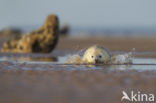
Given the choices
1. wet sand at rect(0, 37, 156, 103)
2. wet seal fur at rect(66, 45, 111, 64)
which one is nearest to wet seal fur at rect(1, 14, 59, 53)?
wet seal fur at rect(66, 45, 111, 64)

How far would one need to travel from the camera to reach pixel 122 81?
265 inches

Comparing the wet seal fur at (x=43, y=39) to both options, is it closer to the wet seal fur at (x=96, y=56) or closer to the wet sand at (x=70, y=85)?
the wet seal fur at (x=96, y=56)

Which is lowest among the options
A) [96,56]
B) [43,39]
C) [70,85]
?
[70,85]

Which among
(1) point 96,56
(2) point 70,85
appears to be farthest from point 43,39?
(2) point 70,85

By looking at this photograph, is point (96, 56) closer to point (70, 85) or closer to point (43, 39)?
point (70, 85)

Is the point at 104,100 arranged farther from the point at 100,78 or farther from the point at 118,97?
the point at 100,78

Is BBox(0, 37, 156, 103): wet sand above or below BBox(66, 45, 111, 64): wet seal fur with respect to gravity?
below

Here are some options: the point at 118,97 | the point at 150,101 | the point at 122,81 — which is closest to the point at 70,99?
the point at 118,97

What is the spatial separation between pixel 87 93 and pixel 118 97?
16.4 inches

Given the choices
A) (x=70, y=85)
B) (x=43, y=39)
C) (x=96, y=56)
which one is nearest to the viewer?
(x=70, y=85)

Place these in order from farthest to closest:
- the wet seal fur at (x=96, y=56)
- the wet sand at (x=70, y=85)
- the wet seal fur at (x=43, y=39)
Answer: the wet seal fur at (x=43, y=39) → the wet seal fur at (x=96, y=56) → the wet sand at (x=70, y=85)

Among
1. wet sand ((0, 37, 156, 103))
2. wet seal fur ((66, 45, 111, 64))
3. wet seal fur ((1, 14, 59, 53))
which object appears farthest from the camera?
wet seal fur ((1, 14, 59, 53))

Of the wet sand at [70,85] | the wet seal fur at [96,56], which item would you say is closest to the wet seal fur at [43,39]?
the wet seal fur at [96,56]

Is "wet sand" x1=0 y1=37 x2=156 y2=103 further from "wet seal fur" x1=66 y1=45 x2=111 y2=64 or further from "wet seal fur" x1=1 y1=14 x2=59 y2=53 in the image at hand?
"wet seal fur" x1=1 y1=14 x2=59 y2=53
